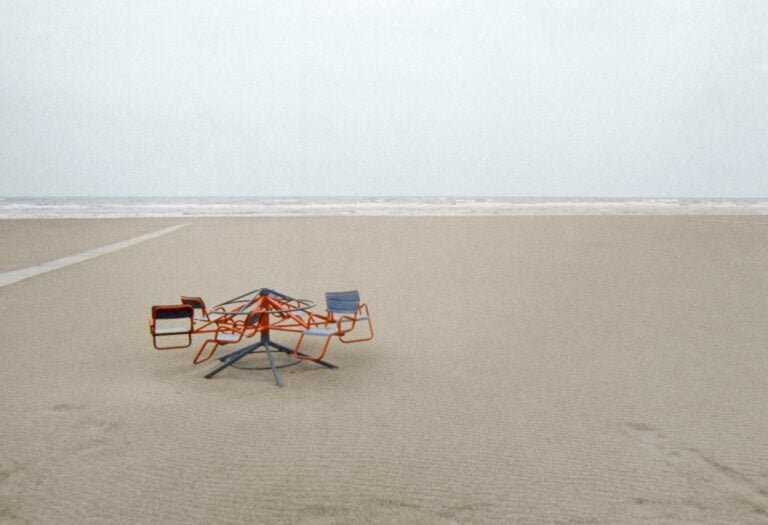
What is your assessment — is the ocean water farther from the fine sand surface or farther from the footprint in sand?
the footprint in sand

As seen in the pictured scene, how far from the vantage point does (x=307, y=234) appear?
1958cm

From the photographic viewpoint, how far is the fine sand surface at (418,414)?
3.04 meters

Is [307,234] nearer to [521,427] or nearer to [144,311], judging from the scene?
[144,311]

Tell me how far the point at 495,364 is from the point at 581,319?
2527 millimetres

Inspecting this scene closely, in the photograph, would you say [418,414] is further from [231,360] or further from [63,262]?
[63,262]

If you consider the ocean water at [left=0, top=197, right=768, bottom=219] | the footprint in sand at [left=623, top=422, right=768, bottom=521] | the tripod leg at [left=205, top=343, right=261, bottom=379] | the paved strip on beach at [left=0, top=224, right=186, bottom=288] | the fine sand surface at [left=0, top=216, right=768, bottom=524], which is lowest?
the footprint in sand at [left=623, top=422, right=768, bottom=521]

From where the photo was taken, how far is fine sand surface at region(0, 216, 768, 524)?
9.97 feet

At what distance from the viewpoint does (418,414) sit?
4.24 metres

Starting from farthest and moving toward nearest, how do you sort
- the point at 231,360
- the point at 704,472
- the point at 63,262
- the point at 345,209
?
the point at 345,209, the point at 63,262, the point at 231,360, the point at 704,472

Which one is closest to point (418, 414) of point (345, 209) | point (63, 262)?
point (63, 262)

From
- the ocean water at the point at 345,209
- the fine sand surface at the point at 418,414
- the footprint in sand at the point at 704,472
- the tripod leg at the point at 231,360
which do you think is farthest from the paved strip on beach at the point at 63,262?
the ocean water at the point at 345,209

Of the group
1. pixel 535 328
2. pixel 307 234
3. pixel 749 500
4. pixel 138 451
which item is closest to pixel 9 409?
pixel 138 451

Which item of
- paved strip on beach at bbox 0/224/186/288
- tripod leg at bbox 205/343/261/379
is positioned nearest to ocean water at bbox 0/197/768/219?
paved strip on beach at bbox 0/224/186/288

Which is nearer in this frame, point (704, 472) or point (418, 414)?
point (704, 472)
